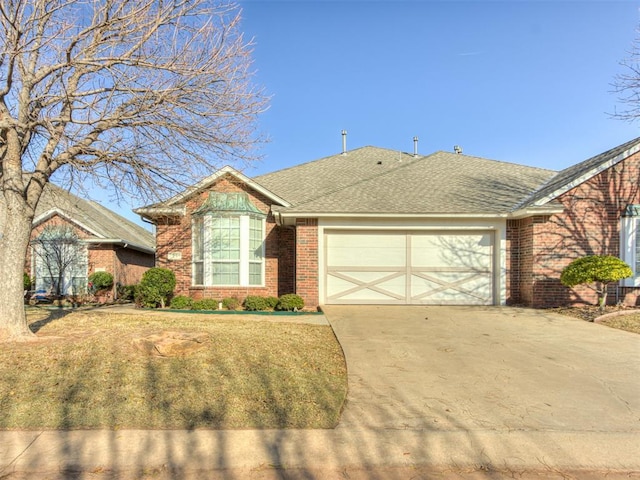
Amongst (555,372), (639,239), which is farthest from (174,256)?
(639,239)

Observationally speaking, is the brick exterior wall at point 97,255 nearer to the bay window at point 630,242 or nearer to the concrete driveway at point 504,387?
the concrete driveway at point 504,387

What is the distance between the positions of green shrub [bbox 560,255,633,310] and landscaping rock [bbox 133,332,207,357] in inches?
355

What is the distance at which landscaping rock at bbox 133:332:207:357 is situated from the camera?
600 cm

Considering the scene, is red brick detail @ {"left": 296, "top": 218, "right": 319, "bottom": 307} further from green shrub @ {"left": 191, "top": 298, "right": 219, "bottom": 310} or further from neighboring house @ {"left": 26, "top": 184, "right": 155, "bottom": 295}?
neighboring house @ {"left": 26, "top": 184, "right": 155, "bottom": 295}

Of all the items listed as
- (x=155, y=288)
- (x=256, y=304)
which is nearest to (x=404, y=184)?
(x=256, y=304)

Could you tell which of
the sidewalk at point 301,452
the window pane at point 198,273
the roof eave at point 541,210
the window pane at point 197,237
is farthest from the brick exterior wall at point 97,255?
the roof eave at point 541,210

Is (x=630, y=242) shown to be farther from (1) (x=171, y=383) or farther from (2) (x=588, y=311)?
(1) (x=171, y=383)

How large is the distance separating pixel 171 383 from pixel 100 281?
40.2 feet

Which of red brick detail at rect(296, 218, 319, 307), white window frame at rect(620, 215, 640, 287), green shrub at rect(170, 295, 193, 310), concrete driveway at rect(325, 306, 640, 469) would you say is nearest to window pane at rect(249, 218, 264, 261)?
red brick detail at rect(296, 218, 319, 307)

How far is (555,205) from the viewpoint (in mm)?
11344

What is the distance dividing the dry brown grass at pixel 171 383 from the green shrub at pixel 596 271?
269 inches

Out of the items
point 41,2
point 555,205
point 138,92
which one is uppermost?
point 41,2

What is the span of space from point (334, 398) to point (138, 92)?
5897mm

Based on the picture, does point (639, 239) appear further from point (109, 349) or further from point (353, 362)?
→ point (109, 349)
